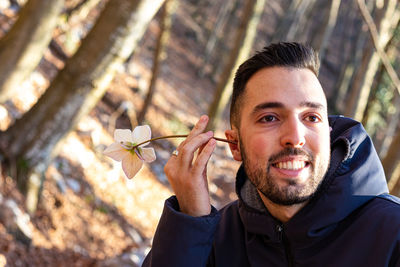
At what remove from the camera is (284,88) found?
2.09 m

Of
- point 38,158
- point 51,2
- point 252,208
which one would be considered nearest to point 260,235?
point 252,208

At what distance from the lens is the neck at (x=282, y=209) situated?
2.03 meters

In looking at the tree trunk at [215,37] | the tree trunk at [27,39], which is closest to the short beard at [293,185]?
the tree trunk at [27,39]

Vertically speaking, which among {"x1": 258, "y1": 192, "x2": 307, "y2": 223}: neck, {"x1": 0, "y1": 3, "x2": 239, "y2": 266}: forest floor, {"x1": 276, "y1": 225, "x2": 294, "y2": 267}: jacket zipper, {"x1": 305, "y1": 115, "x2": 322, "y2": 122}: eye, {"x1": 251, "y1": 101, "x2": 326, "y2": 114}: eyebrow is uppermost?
{"x1": 251, "y1": 101, "x2": 326, "y2": 114}: eyebrow

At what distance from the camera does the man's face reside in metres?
1.94

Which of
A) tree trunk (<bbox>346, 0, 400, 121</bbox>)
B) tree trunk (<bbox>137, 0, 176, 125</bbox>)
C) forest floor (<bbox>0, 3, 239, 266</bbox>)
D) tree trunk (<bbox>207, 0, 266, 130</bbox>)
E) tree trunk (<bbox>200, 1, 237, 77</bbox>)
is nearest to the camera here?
forest floor (<bbox>0, 3, 239, 266</bbox>)

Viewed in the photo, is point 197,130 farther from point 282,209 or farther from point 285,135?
point 282,209

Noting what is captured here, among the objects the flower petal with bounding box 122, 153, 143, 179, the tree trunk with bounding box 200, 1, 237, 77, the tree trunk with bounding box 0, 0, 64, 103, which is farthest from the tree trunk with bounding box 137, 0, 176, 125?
the tree trunk with bounding box 200, 1, 237, 77

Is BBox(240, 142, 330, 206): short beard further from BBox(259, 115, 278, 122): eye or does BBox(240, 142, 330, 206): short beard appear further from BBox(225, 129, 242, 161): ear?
BBox(225, 129, 242, 161): ear

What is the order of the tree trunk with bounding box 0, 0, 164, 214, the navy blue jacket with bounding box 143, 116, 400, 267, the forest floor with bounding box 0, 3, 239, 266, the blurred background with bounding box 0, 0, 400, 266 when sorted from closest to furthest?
the navy blue jacket with bounding box 143, 116, 400, 267 → the tree trunk with bounding box 0, 0, 164, 214 → the blurred background with bounding box 0, 0, 400, 266 → the forest floor with bounding box 0, 3, 239, 266

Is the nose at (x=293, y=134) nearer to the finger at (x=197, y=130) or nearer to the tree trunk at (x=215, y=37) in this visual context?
the finger at (x=197, y=130)

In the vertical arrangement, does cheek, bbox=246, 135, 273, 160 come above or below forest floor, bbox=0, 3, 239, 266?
above

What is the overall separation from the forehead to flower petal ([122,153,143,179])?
59 cm

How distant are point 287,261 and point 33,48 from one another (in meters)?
4.90
